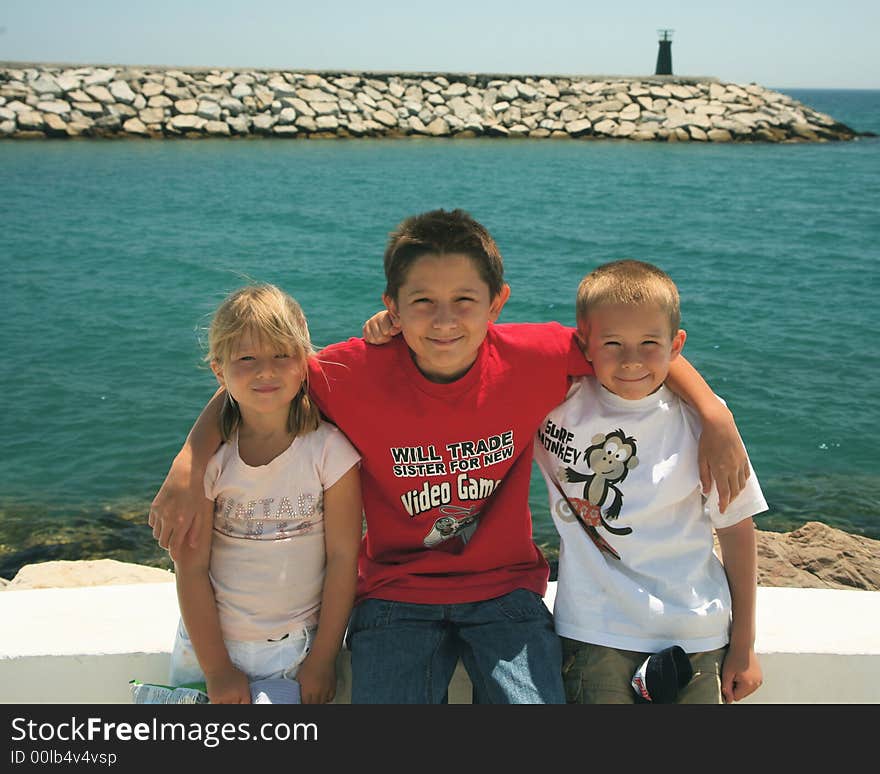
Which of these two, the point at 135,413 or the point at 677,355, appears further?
the point at 135,413

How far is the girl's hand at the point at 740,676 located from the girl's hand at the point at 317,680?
854 millimetres

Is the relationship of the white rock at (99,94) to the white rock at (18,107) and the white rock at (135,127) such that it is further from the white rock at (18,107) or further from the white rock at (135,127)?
the white rock at (18,107)

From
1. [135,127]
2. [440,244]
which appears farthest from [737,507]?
[135,127]

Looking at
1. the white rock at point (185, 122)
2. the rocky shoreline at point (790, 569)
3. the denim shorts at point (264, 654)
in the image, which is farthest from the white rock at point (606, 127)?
the denim shorts at point (264, 654)

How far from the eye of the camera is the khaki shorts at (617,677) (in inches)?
75.6

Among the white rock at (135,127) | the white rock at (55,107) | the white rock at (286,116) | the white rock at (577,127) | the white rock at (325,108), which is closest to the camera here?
Result: the white rock at (55,107)

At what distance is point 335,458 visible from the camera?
2.03m

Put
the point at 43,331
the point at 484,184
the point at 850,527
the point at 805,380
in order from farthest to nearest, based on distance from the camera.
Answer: the point at 484,184 → the point at 43,331 → the point at 805,380 → the point at 850,527

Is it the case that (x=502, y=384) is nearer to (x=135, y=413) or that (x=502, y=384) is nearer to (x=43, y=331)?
(x=135, y=413)

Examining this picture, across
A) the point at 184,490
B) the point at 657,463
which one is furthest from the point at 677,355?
the point at 184,490

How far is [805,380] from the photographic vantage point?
8.06 meters

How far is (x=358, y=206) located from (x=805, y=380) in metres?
11.7

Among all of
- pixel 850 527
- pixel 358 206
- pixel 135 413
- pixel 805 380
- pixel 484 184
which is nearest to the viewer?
pixel 850 527

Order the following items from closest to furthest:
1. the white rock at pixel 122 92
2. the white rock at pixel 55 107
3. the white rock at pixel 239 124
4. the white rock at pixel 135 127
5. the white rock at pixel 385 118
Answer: the white rock at pixel 55 107 → the white rock at pixel 135 127 → the white rock at pixel 122 92 → the white rock at pixel 239 124 → the white rock at pixel 385 118
